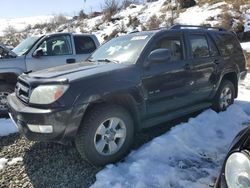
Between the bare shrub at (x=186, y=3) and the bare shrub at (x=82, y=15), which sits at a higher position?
the bare shrub at (x=186, y=3)

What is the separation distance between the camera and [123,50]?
16.6 ft

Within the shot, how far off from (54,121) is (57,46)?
4.48m

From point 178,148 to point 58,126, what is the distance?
1.84 metres

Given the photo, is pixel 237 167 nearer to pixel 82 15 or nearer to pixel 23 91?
pixel 23 91

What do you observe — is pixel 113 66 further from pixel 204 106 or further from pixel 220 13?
pixel 220 13

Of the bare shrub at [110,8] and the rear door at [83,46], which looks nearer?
the rear door at [83,46]

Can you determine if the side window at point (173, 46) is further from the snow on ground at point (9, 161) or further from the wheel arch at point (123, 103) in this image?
the snow on ground at point (9, 161)

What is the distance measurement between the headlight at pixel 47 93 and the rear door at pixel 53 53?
337 centimetres

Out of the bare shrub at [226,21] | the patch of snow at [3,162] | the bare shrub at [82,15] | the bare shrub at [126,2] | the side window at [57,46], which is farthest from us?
the bare shrub at [82,15]

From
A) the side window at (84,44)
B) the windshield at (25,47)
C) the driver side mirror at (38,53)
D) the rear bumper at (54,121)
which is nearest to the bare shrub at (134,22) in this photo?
the side window at (84,44)

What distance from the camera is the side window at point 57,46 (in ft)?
25.3

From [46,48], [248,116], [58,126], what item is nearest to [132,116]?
[58,126]

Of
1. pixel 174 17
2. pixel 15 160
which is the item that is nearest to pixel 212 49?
pixel 15 160

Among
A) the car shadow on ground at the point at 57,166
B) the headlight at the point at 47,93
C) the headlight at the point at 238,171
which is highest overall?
the headlight at the point at 47,93
